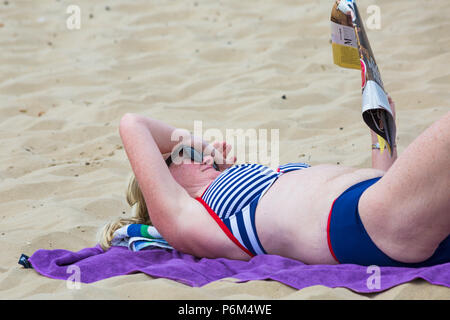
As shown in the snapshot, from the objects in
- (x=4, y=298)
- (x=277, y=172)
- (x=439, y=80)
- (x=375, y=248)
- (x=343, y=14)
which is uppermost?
(x=343, y=14)

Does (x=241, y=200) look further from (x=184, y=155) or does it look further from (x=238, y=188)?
(x=184, y=155)

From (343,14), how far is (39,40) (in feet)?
13.0

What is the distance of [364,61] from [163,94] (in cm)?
247

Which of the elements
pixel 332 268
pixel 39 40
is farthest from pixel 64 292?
pixel 39 40

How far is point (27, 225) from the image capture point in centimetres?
269

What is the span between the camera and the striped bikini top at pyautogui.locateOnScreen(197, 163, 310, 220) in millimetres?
2123

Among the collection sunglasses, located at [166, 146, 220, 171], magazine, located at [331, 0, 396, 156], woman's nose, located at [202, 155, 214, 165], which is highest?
magazine, located at [331, 0, 396, 156]

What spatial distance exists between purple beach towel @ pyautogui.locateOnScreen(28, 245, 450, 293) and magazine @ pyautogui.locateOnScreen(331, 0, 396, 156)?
1.22 feet

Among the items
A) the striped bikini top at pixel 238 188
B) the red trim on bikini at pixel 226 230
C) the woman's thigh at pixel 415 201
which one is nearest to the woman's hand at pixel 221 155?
the striped bikini top at pixel 238 188

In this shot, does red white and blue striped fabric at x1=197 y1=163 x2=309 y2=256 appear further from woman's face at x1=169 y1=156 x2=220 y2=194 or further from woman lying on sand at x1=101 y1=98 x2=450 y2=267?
woman's face at x1=169 y1=156 x2=220 y2=194

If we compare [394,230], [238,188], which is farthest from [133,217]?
[394,230]

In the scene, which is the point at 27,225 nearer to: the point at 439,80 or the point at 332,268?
the point at 332,268

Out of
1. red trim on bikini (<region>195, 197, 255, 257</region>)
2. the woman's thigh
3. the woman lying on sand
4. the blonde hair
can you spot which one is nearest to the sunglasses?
the woman lying on sand

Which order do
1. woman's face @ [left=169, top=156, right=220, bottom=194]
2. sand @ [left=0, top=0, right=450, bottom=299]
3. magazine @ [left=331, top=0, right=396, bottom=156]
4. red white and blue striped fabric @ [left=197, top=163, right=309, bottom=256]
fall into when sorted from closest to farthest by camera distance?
magazine @ [left=331, top=0, right=396, bottom=156] → red white and blue striped fabric @ [left=197, top=163, right=309, bottom=256] → woman's face @ [left=169, top=156, right=220, bottom=194] → sand @ [left=0, top=0, right=450, bottom=299]
